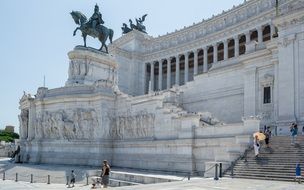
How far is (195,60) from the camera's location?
7306cm

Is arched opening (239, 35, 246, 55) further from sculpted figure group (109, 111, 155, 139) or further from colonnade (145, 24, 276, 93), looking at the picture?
sculpted figure group (109, 111, 155, 139)

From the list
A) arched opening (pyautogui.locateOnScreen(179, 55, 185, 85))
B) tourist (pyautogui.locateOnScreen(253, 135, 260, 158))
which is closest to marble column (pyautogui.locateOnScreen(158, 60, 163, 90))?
arched opening (pyautogui.locateOnScreen(179, 55, 185, 85))

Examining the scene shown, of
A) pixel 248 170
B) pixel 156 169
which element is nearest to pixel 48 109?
pixel 156 169

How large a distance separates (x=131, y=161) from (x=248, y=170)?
15761mm

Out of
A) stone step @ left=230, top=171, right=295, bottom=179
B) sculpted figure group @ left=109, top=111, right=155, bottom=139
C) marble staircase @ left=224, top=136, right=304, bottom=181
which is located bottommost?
stone step @ left=230, top=171, right=295, bottom=179

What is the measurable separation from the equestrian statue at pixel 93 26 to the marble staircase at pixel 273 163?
28.7 meters

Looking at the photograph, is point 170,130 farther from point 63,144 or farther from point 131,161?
point 63,144

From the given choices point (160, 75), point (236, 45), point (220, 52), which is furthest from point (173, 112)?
point (160, 75)

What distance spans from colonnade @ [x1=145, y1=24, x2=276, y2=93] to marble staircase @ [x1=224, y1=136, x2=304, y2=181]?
121ft

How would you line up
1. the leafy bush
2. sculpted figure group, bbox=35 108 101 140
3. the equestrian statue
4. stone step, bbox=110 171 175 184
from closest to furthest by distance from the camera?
stone step, bbox=110 171 175 184 → sculpted figure group, bbox=35 108 101 140 → the equestrian statue → the leafy bush

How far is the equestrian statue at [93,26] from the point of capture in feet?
159

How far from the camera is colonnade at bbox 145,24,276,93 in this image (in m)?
64.3

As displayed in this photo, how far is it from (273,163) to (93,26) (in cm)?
3156

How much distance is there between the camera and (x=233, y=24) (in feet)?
217
